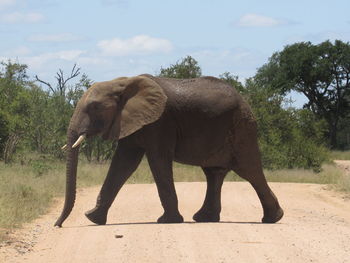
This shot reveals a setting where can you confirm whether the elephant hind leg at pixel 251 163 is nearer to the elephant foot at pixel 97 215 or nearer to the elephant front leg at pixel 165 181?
the elephant front leg at pixel 165 181

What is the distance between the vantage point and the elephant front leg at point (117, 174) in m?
12.9

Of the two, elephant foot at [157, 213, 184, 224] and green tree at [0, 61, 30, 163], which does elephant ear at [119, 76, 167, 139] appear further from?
green tree at [0, 61, 30, 163]

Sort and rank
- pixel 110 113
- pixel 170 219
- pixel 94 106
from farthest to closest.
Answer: pixel 170 219, pixel 110 113, pixel 94 106

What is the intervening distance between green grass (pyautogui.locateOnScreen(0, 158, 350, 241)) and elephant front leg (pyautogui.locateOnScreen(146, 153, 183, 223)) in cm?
234

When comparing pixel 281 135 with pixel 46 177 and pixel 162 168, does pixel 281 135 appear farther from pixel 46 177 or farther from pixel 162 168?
pixel 162 168

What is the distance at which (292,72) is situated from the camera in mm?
58406

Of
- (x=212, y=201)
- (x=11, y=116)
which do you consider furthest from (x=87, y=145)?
(x=212, y=201)

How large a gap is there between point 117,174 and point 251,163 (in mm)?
2175

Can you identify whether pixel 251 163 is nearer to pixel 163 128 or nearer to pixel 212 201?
pixel 212 201

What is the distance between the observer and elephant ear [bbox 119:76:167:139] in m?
12.3

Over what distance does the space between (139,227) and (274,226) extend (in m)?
2.02

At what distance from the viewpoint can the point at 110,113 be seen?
1254 cm

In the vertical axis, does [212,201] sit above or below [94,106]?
below

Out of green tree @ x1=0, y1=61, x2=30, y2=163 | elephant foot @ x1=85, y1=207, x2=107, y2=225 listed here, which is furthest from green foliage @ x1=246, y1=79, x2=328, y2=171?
elephant foot @ x1=85, y1=207, x2=107, y2=225
